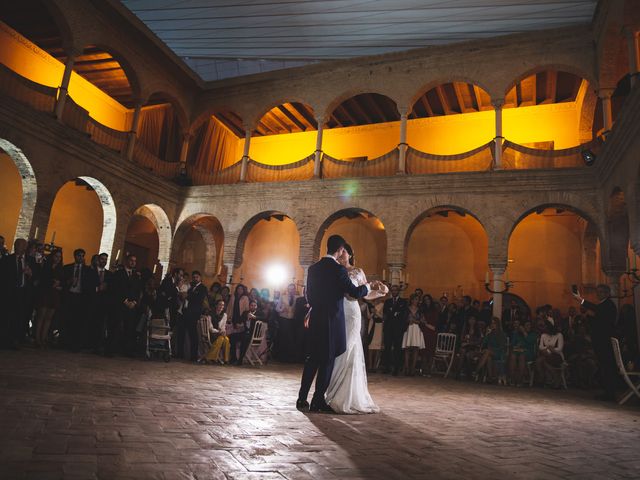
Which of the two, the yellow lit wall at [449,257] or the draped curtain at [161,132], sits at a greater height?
the draped curtain at [161,132]

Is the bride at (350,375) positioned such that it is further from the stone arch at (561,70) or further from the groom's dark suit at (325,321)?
the stone arch at (561,70)

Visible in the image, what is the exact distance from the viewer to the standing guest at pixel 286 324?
10.4 metres

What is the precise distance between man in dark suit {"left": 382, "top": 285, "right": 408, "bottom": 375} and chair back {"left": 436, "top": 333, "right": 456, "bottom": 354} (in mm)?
852

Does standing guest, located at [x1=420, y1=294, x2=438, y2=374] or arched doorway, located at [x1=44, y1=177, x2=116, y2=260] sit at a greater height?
arched doorway, located at [x1=44, y1=177, x2=116, y2=260]

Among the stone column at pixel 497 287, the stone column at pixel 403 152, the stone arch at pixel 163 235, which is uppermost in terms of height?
the stone column at pixel 403 152

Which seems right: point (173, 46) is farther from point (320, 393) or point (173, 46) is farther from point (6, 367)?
point (320, 393)

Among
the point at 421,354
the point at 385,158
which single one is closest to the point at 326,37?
the point at 385,158

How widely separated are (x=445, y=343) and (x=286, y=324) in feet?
11.6

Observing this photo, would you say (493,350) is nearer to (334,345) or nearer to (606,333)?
(606,333)

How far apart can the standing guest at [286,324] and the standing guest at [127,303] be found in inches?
131

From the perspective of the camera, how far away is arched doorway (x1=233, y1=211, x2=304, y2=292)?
16.9m

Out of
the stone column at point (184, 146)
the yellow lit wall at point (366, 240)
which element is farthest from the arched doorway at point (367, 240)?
the stone column at point (184, 146)

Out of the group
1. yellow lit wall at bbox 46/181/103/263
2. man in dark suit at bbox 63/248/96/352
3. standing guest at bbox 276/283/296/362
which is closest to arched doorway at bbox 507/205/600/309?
standing guest at bbox 276/283/296/362

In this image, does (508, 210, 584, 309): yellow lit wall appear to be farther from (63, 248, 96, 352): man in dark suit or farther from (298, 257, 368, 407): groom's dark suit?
(63, 248, 96, 352): man in dark suit
